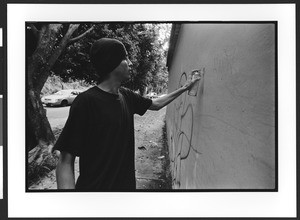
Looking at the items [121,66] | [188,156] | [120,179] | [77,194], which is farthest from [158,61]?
[77,194]

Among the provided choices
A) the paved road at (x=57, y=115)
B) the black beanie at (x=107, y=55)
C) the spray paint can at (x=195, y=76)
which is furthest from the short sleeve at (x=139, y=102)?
the paved road at (x=57, y=115)

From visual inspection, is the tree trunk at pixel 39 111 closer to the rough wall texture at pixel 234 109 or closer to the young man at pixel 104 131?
the young man at pixel 104 131

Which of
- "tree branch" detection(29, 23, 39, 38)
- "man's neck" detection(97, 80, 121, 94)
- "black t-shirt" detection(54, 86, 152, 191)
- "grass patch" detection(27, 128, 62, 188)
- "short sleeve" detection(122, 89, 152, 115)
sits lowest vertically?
"grass patch" detection(27, 128, 62, 188)

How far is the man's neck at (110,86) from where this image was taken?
220cm

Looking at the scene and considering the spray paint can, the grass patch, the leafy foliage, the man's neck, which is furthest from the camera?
the grass patch

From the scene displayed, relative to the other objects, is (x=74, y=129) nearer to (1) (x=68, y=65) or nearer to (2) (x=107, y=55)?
(2) (x=107, y=55)

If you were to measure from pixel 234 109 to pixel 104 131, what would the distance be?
0.93 meters

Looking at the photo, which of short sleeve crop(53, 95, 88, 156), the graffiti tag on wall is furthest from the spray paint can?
short sleeve crop(53, 95, 88, 156)

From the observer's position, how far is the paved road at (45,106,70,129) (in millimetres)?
2248

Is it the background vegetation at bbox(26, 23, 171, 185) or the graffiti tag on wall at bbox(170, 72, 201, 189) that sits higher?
the background vegetation at bbox(26, 23, 171, 185)

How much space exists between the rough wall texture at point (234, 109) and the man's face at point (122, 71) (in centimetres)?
56

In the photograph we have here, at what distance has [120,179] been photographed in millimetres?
2289

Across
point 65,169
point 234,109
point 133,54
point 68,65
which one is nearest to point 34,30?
point 68,65

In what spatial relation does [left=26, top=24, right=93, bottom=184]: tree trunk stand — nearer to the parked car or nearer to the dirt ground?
the parked car
